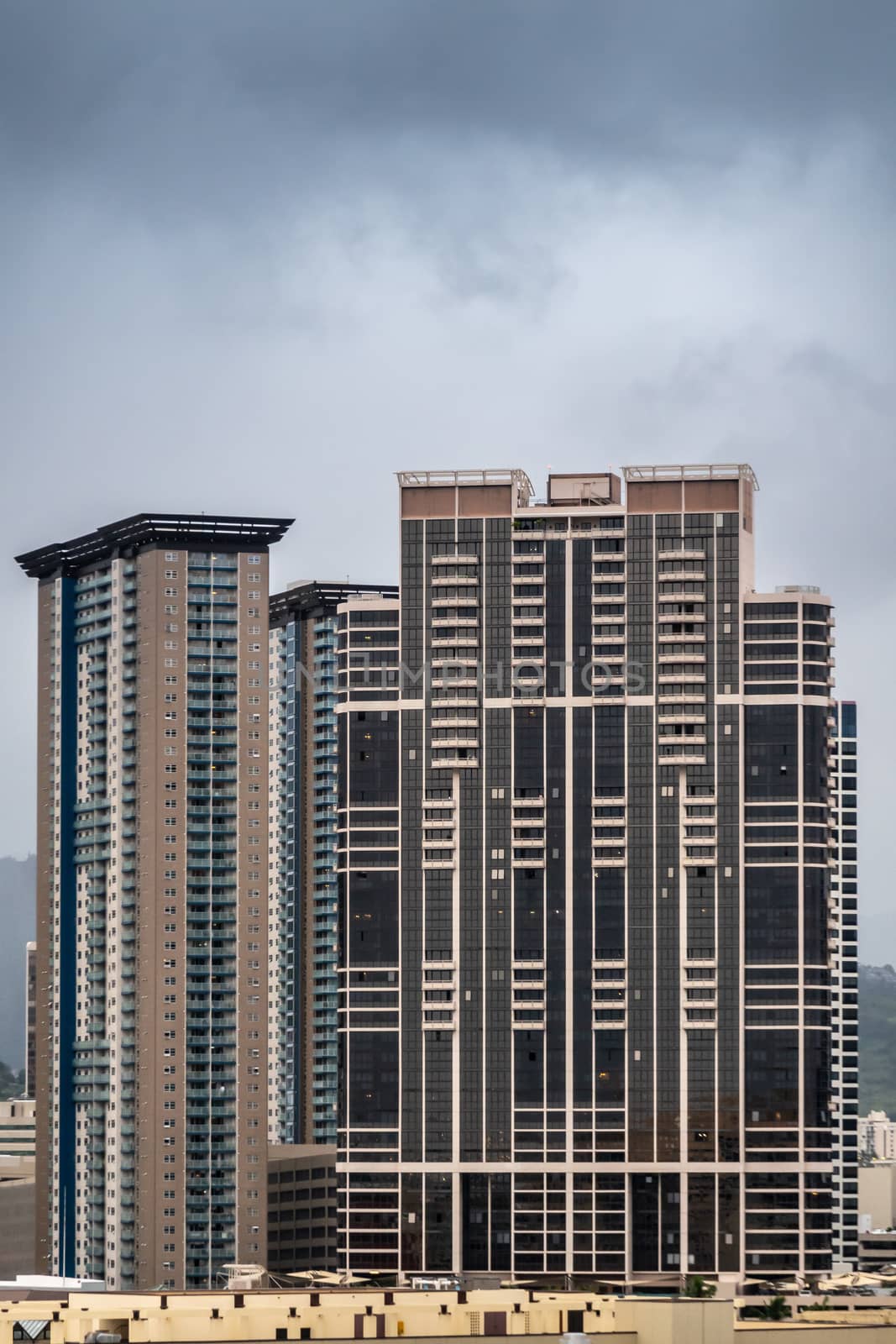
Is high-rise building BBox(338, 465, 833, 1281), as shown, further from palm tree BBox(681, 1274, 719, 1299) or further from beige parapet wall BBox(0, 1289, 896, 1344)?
beige parapet wall BBox(0, 1289, 896, 1344)

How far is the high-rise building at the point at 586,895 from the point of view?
541 feet

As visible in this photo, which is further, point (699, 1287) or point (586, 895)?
point (586, 895)

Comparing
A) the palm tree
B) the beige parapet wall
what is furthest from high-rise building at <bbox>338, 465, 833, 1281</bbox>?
the beige parapet wall

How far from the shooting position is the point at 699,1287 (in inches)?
5679

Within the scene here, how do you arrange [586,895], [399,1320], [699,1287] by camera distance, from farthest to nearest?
1. [586,895]
2. [699,1287]
3. [399,1320]

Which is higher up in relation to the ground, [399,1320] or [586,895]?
[586,895]

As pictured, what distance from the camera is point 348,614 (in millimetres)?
174625

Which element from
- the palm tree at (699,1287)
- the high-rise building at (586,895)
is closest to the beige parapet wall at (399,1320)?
the palm tree at (699,1287)

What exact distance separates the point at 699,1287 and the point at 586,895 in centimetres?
3102

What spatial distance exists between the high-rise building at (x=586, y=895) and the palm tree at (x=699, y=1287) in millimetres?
2889

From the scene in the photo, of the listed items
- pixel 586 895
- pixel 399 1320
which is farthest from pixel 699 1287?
pixel 399 1320

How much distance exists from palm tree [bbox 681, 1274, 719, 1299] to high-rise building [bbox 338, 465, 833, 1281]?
9.48 ft

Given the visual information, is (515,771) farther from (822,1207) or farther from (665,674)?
(822,1207)

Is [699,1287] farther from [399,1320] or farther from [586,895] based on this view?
[399,1320]
